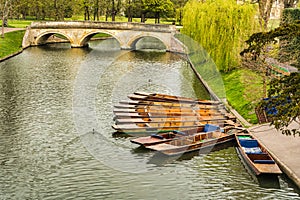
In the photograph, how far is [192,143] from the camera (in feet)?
78.5

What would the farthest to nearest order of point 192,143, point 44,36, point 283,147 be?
1. point 44,36
2. point 192,143
3. point 283,147

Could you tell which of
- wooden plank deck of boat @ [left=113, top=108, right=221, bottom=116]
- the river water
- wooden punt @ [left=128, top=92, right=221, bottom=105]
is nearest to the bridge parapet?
the river water

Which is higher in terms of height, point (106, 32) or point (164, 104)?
point (106, 32)

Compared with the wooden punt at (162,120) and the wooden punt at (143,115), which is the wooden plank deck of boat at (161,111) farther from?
the wooden punt at (162,120)

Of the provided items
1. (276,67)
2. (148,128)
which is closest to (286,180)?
(148,128)

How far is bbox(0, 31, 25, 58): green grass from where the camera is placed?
56.1m

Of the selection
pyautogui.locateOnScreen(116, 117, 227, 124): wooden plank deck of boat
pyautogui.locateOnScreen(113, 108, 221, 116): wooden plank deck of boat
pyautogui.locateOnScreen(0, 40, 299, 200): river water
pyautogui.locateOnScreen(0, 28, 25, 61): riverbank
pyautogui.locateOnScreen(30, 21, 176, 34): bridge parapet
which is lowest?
pyautogui.locateOnScreen(0, 40, 299, 200): river water

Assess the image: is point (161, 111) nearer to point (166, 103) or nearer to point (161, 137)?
point (166, 103)

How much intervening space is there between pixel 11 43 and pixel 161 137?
43758 mm

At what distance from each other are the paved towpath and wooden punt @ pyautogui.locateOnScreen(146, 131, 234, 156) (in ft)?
6.17

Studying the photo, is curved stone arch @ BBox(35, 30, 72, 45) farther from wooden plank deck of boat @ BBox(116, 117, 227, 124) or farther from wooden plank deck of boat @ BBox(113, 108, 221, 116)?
wooden plank deck of boat @ BBox(116, 117, 227, 124)

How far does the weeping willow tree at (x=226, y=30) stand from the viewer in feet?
130

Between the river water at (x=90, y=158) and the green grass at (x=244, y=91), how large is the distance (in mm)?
2687

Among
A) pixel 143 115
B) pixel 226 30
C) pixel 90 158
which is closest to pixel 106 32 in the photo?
pixel 226 30
